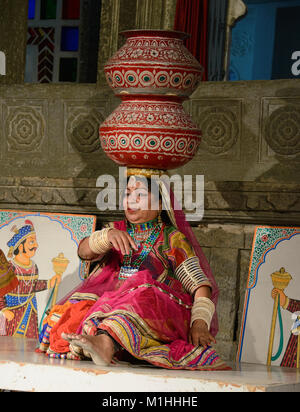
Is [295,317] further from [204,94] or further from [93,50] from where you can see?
[93,50]

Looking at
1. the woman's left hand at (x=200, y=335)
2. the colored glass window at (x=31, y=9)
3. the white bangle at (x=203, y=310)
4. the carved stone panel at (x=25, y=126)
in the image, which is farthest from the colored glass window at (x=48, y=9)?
the woman's left hand at (x=200, y=335)

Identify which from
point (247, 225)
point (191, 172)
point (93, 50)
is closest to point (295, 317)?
point (247, 225)

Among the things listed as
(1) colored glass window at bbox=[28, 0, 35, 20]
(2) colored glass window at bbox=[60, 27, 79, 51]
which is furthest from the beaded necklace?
(1) colored glass window at bbox=[28, 0, 35, 20]

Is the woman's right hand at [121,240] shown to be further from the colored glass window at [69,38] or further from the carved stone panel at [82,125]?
the colored glass window at [69,38]

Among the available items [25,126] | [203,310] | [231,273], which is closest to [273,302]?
[231,273]

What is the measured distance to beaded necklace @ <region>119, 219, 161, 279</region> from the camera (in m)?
4.62

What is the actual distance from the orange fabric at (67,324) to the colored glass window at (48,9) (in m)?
3.73

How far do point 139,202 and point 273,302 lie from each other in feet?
3.56

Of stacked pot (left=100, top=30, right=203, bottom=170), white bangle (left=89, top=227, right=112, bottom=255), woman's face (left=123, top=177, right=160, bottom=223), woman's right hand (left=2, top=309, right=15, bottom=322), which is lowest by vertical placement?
woman's right hand (left=2, top=309, right=15, bottom=322)

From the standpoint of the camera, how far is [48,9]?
7.65m

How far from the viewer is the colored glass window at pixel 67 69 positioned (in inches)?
293

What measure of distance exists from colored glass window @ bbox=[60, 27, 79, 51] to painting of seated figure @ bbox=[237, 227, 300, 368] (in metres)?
2.92

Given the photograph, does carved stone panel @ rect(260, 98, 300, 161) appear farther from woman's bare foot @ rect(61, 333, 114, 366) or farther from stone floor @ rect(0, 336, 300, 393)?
woman's bare foot @ rect(61, 333, 114, 366)

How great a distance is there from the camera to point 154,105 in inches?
189
